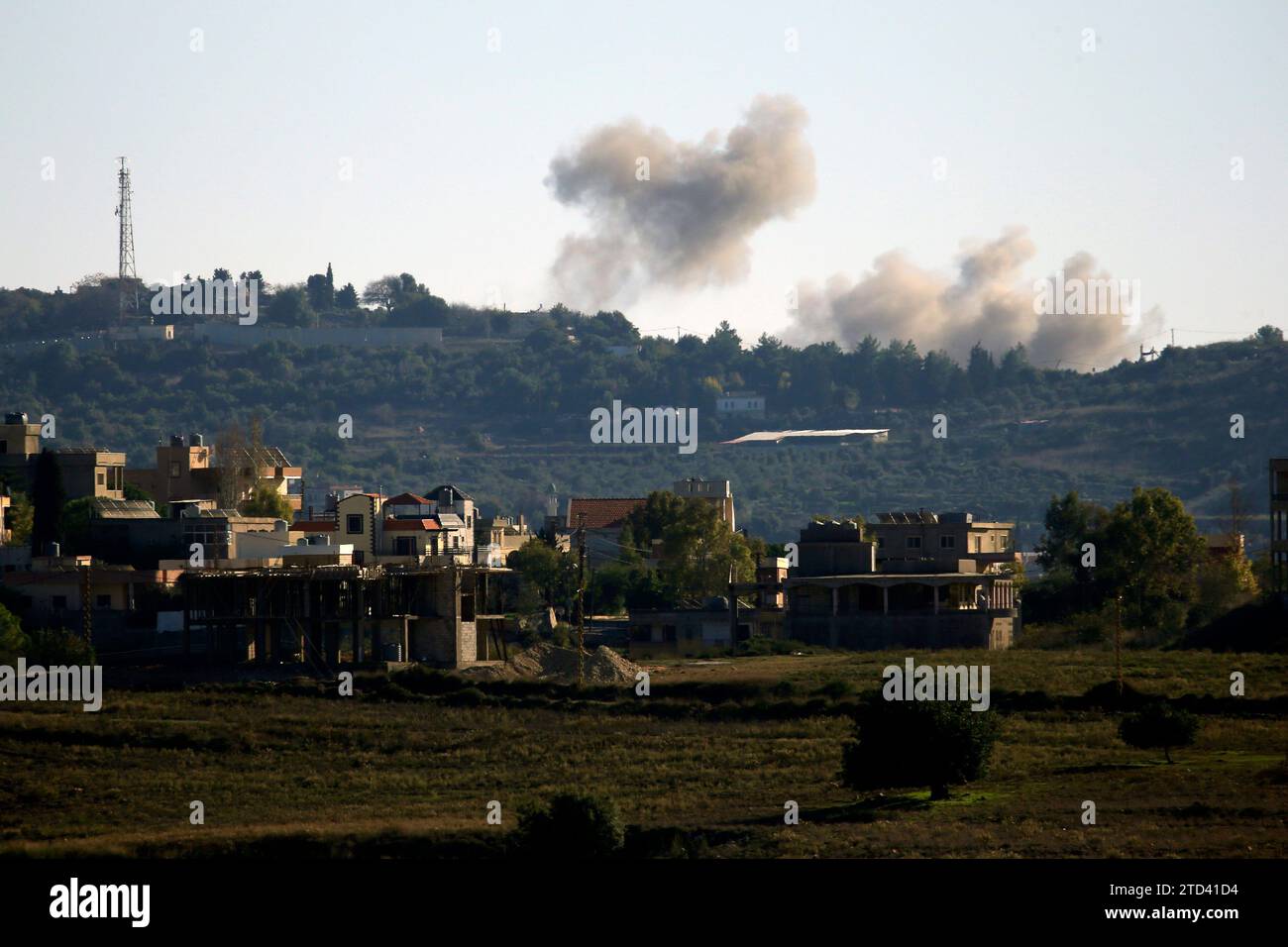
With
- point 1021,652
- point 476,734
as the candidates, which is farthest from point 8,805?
point 1021,652

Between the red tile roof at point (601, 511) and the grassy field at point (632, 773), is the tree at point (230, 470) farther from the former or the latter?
the grassy field at point (632, 773)

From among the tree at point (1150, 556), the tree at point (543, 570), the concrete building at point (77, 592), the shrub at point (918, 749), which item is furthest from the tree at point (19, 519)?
the shrub at point (918, 749)

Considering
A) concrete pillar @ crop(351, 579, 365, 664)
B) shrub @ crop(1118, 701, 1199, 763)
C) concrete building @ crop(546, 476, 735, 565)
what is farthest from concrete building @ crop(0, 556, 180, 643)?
concrete building @ crop(546, 476, 735, 565)

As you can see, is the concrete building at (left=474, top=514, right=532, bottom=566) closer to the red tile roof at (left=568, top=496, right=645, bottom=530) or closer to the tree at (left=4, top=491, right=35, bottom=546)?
the red tile roof at (left=568, top=496, right=645, bottom=530)

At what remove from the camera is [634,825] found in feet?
135

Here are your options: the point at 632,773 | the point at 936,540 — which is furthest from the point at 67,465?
the point at 632,773

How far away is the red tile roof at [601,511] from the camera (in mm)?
138875

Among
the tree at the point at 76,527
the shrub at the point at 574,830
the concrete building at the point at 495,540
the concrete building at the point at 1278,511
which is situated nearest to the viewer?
the shrub at the point at 574,830

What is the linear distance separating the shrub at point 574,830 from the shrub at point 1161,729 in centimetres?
1783

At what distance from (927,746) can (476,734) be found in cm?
1567

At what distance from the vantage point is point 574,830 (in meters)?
37.9

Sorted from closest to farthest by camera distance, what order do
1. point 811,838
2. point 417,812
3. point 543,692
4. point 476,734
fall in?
point 811,838 < point 417,812 < point 476,734 < point 543,692

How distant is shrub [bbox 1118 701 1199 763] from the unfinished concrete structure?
100.0 ft
